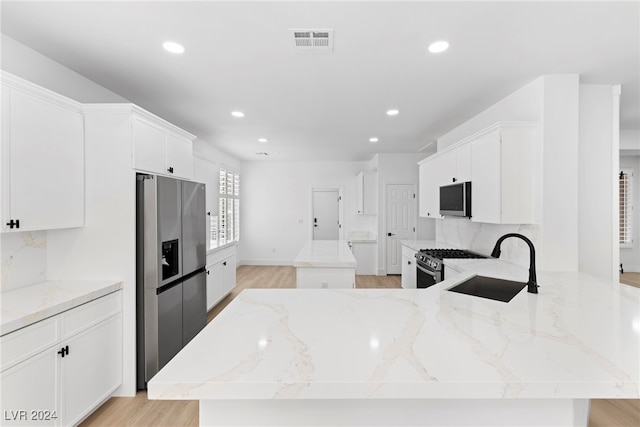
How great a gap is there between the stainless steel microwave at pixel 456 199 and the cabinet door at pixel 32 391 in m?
3.50

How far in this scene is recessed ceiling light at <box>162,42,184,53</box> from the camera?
2.00m

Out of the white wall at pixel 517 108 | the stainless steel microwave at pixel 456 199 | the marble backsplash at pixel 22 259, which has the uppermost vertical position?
the white wall at pixel 517 108

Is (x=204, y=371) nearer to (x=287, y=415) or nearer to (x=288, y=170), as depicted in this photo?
(x=287, y=415)

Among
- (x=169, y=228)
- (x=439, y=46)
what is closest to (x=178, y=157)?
(x=169, y=228)

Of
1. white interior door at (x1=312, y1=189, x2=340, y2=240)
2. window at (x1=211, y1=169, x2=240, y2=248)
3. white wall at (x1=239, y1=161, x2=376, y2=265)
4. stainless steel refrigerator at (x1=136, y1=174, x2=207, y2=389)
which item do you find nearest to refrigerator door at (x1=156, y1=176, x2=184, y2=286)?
stainless steel refrigerator at (x1=136, y1=174, x2=207, y2=389)

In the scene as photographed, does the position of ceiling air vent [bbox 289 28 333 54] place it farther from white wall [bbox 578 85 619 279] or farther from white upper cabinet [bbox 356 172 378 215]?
white upper cabinet [bbox 356 172 378 215]

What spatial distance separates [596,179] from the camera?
2.71 metres

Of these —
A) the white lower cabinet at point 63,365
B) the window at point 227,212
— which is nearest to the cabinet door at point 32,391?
Answer: the white lower cabinet at point 63,365

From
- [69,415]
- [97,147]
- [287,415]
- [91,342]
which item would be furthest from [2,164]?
[287,415]

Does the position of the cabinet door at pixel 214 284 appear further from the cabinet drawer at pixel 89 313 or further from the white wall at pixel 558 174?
the white wall at pixel 558 174

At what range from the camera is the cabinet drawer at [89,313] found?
5.80ft

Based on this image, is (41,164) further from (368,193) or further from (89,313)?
(368,193)

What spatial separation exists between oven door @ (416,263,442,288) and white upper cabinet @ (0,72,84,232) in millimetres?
3235

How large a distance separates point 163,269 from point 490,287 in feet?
8.66
